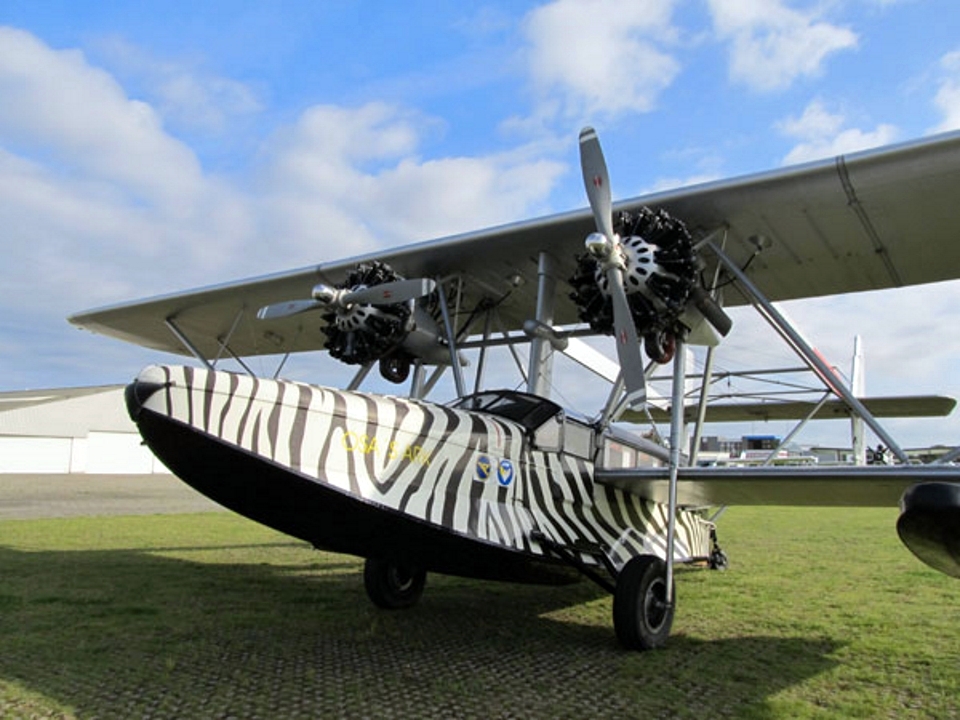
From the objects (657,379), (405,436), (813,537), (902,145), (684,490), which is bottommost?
(813,537)

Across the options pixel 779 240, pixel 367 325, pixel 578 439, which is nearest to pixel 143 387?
pixel 578 439

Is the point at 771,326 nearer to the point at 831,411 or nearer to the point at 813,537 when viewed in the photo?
the point at 831,411

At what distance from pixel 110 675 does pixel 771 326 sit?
22.0 ft

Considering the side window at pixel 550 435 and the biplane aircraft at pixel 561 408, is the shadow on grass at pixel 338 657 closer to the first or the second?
the biplane aircraft at pixel 561 408

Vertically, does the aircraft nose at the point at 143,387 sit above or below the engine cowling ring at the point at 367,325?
below

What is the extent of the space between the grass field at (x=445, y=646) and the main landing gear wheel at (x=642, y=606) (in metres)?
0.15

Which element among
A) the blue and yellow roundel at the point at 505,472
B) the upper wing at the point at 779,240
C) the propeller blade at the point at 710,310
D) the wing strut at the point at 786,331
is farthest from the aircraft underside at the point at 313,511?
the upper wing at the point at 779,240

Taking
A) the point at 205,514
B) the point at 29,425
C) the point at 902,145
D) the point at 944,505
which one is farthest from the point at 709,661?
the point at 29,425

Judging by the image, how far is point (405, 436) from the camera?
5.11 metres

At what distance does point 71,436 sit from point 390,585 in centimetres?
4380

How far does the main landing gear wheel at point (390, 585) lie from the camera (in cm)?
666

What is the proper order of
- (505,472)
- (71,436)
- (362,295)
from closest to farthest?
(505,472)
(362,295)
(71,436)

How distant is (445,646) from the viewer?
5.43m

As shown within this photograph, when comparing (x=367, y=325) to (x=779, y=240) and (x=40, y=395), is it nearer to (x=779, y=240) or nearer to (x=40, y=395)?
(x=779, y=240)
